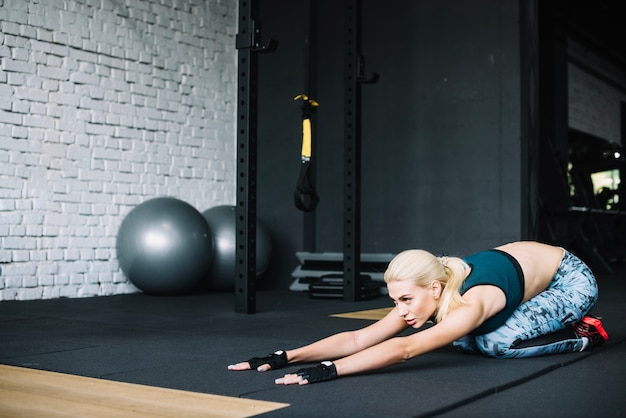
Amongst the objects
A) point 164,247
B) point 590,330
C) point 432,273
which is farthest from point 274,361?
point 164,247

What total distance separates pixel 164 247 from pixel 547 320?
10.7 feet

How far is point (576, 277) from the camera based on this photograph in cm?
292

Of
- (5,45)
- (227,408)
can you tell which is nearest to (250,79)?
(5,45)

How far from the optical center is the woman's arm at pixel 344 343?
2545 mm

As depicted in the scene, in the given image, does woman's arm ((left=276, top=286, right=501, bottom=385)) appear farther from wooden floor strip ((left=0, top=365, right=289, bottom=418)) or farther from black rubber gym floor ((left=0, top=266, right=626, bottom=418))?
wooden floor strip ((left=0, top=365, right=289, bottom=418))

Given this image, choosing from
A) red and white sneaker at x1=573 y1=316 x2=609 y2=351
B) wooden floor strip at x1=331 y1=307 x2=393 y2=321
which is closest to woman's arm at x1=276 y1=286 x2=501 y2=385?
red and white sneaker at x1=573 y1=316 x2=609 y2=351

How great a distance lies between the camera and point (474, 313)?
2402 millimetres

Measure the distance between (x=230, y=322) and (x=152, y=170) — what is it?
2.48 meters

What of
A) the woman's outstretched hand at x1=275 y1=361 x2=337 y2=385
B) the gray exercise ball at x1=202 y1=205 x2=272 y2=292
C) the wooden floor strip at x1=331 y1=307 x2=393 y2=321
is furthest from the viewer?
the gray exercise ball at x1=202 y1=205 x2=272 y2=292

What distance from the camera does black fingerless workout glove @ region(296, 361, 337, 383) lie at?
2260 millimetres

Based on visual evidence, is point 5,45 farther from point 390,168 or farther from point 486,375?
point 486,375

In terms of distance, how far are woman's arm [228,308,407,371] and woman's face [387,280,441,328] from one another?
141 millimetres

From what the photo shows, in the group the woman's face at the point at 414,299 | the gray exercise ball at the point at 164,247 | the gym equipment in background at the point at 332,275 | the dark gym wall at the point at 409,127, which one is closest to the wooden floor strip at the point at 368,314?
the gym equipment in background at the point at 332,275

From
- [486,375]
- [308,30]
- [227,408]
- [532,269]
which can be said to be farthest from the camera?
[308,30]
